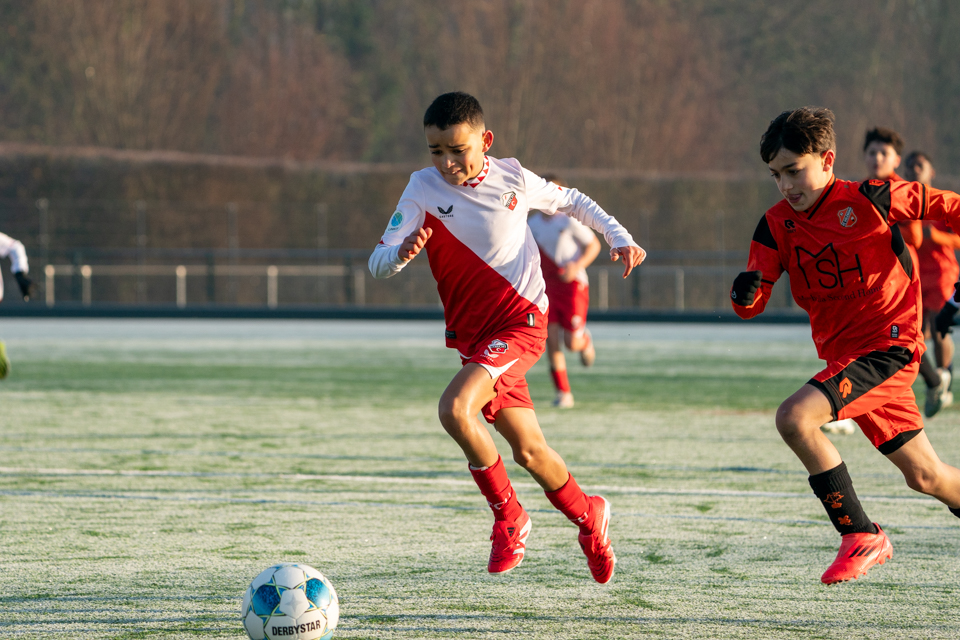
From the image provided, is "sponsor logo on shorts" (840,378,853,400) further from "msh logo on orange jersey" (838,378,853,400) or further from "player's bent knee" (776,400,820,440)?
"player's bent knee" (776,400,820,440)

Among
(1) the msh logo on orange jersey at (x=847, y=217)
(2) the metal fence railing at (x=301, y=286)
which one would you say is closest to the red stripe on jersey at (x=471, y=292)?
(1) the msh logo on orange jersey at (x=847, y=217)

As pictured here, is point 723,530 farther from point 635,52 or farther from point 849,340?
point 635,52

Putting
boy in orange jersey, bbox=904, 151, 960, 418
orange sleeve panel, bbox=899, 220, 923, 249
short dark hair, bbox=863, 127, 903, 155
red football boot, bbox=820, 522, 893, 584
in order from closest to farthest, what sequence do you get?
red football boot, bbox=820, 522, 893, 584, orange sleeve panel, bbox=899, 220, 923, 249, short dark hair, bbox=863, 127, 903, 155, boy in orange jersey, bbox=904, 151, 960, 418

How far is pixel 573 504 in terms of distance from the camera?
5.27 m

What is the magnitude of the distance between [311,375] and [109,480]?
6969 mm

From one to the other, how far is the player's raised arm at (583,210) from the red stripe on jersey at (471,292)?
0.37 m

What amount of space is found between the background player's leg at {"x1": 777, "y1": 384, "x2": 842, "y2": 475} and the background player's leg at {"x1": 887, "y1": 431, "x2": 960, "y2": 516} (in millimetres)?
290

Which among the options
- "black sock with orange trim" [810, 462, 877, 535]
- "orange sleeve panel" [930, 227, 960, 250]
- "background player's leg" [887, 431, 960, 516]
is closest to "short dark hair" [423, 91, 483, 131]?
"black sock with orange trim" [810, 462, 877, 535]

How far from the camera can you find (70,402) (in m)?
11.7

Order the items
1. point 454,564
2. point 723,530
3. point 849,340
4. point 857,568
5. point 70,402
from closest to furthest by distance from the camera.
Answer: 1. point 857,568
2. point 849,340
3. point 454,564
4. point 723,530
5. point 70,402

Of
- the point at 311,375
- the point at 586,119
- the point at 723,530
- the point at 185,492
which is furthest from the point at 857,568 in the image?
the point at 586,119

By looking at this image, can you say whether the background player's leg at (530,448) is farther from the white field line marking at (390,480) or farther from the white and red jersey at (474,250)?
the white field line marking at (390,480)

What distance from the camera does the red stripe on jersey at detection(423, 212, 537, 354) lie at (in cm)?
540

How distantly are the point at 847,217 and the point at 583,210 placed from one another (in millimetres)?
1201
